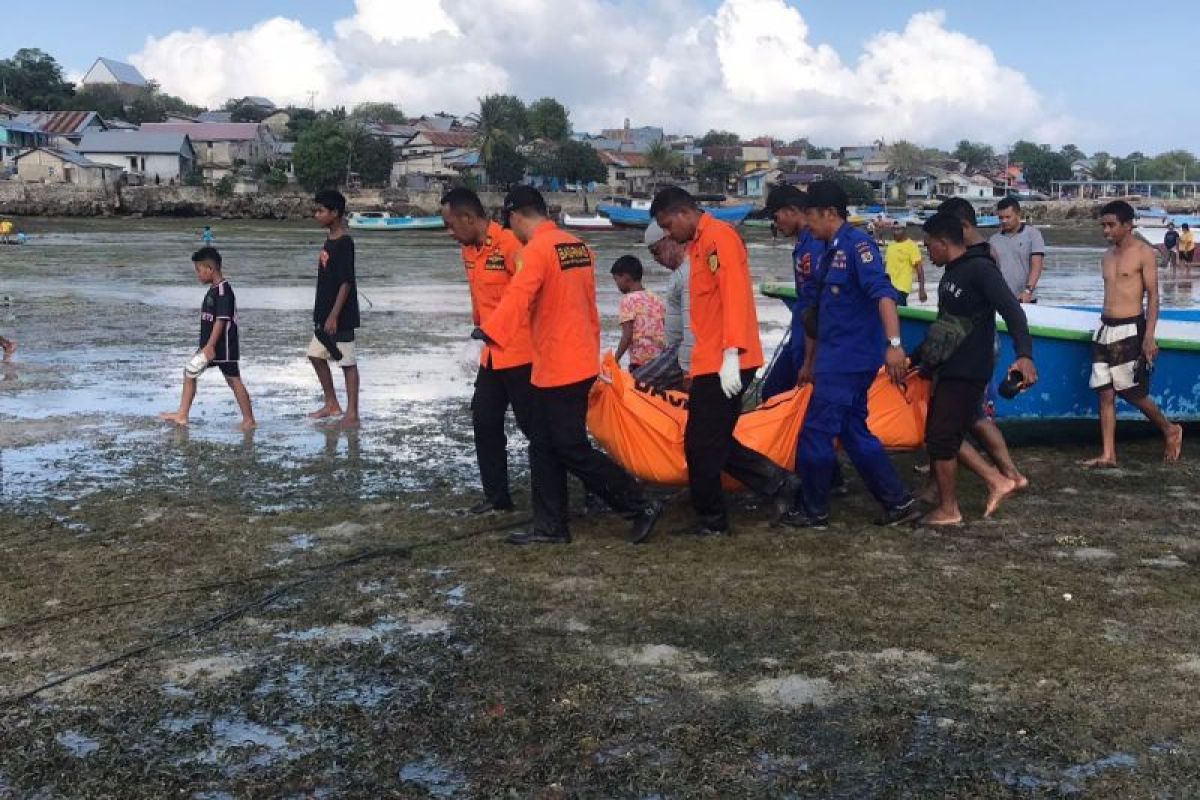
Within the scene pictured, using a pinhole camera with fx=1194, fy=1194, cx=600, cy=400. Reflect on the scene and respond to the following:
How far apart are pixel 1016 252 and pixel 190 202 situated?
2888 inches

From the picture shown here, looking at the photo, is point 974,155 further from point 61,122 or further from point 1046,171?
point 61,122

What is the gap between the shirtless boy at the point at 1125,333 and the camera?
24.2 ft

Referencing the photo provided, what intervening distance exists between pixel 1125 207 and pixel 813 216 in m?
2.51

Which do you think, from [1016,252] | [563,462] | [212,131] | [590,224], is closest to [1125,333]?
[1016,252]

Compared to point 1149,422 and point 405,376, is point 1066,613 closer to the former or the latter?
point 1149,422

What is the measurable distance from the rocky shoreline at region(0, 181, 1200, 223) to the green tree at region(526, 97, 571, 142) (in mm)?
22038

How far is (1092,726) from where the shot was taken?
3.73 metres

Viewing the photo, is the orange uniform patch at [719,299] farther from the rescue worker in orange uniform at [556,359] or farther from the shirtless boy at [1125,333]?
the shirtless boy at [1125,333]

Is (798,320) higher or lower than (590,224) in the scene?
lower

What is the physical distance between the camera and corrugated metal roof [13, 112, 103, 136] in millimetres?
90375

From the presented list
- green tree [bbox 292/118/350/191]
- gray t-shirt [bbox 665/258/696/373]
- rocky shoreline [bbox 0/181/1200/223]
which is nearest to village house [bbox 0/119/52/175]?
rocky shoreline [bbox 0/181/1200/223]

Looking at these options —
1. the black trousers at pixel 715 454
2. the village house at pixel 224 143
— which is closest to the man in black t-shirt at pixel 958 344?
the black trousers at pixel 715 454

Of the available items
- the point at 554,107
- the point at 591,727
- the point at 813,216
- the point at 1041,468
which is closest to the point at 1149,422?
the point at 1041,468

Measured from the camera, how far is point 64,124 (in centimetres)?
9131
